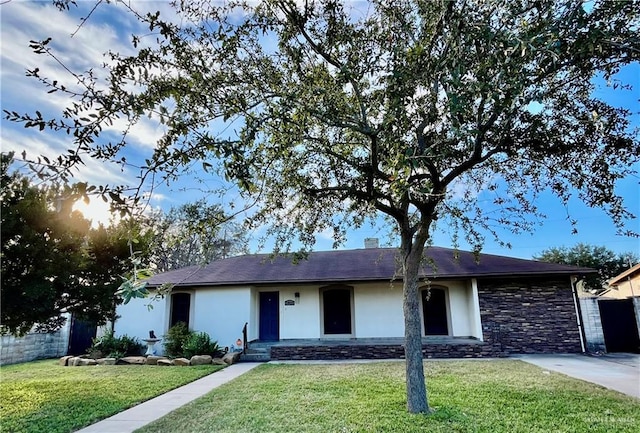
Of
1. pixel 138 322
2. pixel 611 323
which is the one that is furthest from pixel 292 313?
pixel 611 323

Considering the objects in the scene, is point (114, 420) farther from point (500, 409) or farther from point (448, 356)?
point (448, 356)

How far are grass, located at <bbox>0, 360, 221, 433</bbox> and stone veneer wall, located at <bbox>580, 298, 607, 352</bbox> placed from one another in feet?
40.7

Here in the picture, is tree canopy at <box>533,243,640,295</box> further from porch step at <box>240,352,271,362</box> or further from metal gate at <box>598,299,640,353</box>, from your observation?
porch step at <box>240,352,271,362</box>

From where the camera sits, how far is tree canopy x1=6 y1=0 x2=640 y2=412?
3.14m

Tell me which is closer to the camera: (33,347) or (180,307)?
(33,347)

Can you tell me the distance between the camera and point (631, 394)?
651cm

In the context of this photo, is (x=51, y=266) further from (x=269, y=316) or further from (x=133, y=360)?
(x=269, y=316)

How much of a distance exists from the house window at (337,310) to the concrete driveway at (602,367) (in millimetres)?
6065

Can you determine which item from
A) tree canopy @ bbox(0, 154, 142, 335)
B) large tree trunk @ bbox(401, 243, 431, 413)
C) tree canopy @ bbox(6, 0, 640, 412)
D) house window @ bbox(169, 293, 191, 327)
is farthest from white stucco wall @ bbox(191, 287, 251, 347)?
large tree trunk @ bbox(401, 243, 431, 413)

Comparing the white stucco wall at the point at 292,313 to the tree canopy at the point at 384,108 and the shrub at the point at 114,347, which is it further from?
the tree canopy at the point at 384,108

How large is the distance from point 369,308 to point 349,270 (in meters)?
1.67

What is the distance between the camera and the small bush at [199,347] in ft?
40.7

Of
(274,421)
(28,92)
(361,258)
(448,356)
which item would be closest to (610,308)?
(448,356)

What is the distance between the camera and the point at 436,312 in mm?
14211
